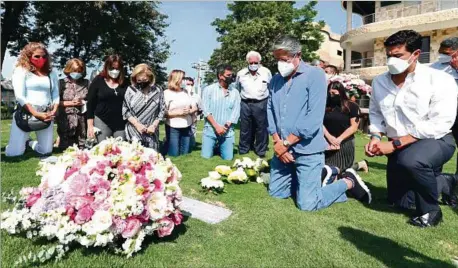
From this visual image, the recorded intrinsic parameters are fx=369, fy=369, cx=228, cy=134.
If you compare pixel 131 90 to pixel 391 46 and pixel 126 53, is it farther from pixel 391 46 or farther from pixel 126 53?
pixel 126 53

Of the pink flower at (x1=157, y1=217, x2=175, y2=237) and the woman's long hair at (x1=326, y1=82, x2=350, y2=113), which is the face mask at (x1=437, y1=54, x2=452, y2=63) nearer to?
the woman's long hair at (x1=326, y1=82, x2=350, y2=113)

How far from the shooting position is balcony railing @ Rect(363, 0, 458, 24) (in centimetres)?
2156

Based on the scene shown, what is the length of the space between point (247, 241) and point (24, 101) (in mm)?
4472

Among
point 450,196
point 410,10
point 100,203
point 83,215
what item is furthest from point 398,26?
point 83,215

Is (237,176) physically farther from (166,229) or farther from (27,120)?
(27,120)

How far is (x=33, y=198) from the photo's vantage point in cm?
321

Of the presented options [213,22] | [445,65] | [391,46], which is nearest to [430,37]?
[213,22]

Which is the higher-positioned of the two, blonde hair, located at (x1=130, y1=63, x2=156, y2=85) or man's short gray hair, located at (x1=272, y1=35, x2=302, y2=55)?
man's short gray hair, located at (x1=272, y1=35, x2=302, y2=55)

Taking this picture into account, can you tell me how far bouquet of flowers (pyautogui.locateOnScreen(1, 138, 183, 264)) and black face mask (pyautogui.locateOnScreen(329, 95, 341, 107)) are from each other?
3.21 meters

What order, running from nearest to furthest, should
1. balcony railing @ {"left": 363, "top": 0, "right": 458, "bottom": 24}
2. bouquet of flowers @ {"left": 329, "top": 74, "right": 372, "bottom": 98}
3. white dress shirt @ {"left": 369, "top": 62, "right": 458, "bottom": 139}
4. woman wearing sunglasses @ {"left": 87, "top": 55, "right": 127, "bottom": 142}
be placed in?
1. white dress shirt @ {"left": 369, "top": 62, "right": 458, "bottom": 139}
2. woman wearing sunglasses @ {"left": 87, "top": 55, "right": 127, "bottom": 142}
3. bouquet of flowers @ {"left": 329, "top": 74, "right": 372, "bottom": 98}
4. balcony railing @ {"left": 363, "top": 0, "right": 458, "bottom": 24}

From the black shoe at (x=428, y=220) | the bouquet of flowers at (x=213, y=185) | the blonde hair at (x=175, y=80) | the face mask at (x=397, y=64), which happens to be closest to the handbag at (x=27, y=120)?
the blonde hair at (x=175, y=80)

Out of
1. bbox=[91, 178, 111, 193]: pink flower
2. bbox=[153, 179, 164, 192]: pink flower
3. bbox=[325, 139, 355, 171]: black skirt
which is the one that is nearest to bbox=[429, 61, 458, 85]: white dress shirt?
bbox=[325, 139, 355, 171]: black skirt

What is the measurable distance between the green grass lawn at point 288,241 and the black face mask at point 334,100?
164 centimetres

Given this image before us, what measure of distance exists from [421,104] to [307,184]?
1.47 m
